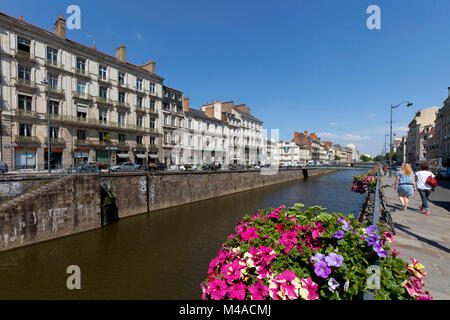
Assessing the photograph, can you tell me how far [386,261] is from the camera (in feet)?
6.73

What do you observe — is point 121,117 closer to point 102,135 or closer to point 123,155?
point 102,135

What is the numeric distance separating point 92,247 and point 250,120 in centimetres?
5588

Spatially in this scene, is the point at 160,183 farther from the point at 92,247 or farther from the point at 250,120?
the point at 250,120

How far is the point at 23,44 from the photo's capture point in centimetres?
2227

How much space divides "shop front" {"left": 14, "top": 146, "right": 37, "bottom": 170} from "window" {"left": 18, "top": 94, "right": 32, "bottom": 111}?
14.3 feet

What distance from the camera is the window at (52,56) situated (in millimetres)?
23969

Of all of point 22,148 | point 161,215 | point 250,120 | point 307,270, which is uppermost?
point 250,120

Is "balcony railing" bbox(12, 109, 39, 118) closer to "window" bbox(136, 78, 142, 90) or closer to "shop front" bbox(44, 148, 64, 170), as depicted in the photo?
"shop front" bbox(44, 148, 64, 170)

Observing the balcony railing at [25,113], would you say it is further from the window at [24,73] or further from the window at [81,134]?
the window at [81,134]

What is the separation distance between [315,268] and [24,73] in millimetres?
32116

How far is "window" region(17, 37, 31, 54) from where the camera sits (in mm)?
22047

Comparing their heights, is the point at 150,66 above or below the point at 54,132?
above

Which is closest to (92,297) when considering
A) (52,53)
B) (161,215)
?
(161,215)

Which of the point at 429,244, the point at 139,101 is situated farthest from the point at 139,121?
the point at 429,244
